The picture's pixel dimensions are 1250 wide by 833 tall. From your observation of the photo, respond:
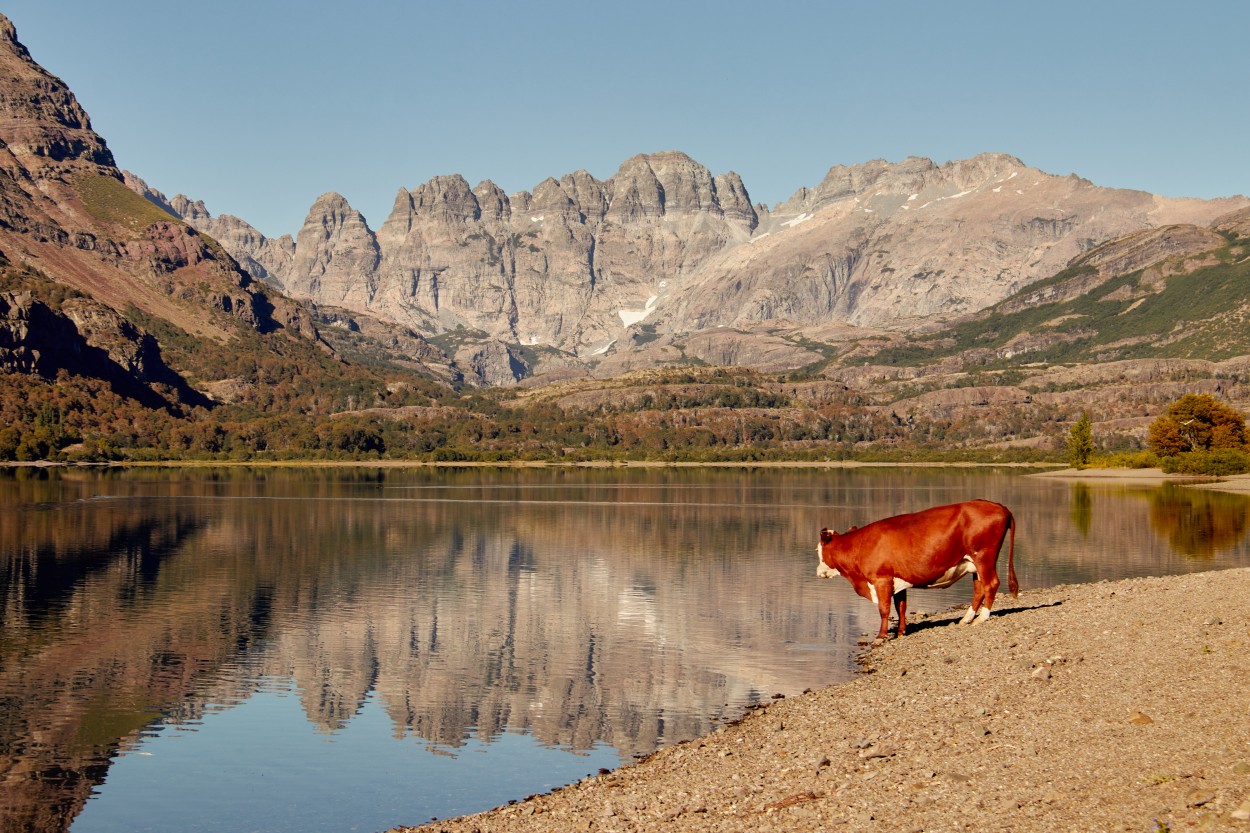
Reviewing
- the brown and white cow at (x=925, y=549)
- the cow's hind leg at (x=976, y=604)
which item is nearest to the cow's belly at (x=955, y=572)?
the brown and white cow at (x=925, y=549)

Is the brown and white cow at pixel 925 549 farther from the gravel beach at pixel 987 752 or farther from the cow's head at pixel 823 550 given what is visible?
the gravel beach at pixel 987 752

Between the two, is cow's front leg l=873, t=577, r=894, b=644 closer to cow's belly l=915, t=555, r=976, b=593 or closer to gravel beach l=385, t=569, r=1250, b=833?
cow's belly l=915, t=555, r=976, b=593

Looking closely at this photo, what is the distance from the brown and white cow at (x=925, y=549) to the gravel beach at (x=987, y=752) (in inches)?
114

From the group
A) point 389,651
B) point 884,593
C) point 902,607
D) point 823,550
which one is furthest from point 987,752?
point 389,651

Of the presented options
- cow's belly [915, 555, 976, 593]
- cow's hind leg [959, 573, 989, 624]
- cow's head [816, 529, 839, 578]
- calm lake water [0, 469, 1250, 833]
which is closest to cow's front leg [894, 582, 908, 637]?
cow's hind leg [959, 573, 989, 624]

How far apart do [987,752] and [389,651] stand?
3147 centimetres

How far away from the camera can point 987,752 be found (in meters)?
27.8

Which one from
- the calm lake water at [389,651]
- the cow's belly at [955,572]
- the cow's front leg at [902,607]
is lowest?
the calm lake water at [389,651]

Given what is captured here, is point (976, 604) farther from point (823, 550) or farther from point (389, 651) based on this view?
point (389, 651)

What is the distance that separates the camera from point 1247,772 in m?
22.9

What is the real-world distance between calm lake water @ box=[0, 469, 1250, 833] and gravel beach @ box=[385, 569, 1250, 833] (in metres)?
4.14

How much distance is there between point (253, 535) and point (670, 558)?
132 feet

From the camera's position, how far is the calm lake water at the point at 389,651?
3400 cm

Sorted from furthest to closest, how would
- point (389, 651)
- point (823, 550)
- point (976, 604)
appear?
point (389, 651)
point (976, 604)
point (823, 550)
